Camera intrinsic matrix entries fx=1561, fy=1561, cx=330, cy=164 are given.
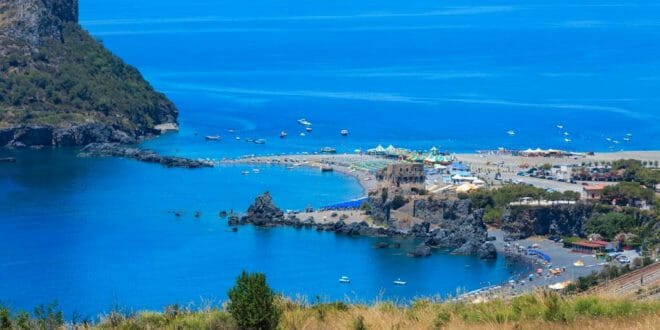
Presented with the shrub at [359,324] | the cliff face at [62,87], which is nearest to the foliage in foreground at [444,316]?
the shrub at [359,324]

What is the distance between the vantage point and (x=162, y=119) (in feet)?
296

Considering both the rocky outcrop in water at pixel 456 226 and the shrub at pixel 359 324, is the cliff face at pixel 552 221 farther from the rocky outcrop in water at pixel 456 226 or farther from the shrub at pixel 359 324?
the shrub at pixel 359 324

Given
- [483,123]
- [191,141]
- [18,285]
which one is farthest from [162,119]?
[18,285]

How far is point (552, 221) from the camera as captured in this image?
5494cm

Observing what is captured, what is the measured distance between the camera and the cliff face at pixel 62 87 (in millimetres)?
82312

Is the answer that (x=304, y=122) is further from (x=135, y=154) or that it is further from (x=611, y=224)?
(x=611, y=224)

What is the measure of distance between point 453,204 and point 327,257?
20.2ft

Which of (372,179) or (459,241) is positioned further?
(372,179)

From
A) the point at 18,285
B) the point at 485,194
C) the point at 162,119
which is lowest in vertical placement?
the point at 18,285

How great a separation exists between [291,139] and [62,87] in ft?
46.2

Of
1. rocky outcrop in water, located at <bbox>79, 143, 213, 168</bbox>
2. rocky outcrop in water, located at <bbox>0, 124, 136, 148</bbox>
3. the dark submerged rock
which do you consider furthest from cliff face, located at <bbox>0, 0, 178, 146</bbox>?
the dark submerged rock

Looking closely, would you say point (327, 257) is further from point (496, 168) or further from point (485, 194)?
point (496, 168)

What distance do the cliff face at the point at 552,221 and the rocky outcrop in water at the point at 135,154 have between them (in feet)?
75.9

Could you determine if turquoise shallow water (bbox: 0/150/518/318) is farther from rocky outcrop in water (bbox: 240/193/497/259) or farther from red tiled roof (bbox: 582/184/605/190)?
red tiled roof (bbox: 582/184/605/190)
